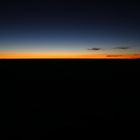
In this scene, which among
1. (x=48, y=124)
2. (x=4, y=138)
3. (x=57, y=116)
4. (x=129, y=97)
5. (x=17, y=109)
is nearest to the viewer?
(x=4, y=138)

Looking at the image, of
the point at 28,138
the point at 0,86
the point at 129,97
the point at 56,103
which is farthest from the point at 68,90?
the point at 28,138

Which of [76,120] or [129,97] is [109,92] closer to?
[129,97]

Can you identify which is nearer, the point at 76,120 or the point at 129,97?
the point at 76,120

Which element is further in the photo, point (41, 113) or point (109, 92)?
point (109, 92)

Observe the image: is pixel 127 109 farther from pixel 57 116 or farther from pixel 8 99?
pixel 8 99

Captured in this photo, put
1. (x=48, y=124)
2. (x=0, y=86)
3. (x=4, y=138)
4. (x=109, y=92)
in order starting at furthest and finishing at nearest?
(x=0, y=86) → (x=109, y=92) → (x=48, y=124) → (x=4, y=138)

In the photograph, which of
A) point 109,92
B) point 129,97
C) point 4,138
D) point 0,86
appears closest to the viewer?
point 4,138

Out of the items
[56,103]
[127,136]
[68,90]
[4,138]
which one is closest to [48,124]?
[4,138]

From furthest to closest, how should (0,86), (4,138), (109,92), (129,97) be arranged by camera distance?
(0,86) < (109,92) < (129,97) < (4,138)
